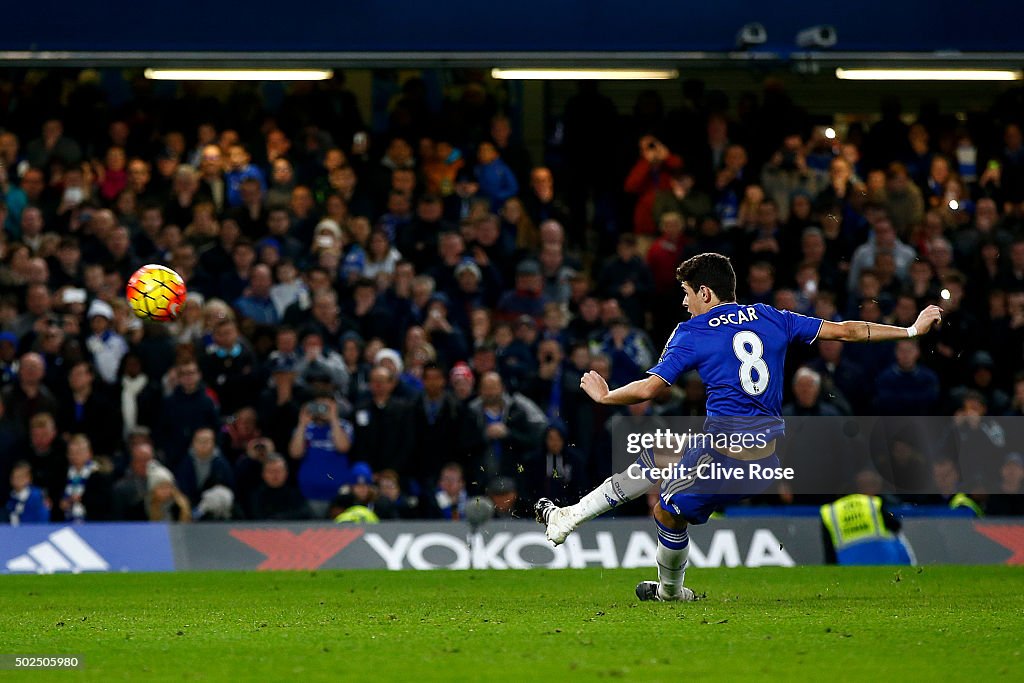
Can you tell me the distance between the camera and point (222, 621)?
Answer: 946 cm

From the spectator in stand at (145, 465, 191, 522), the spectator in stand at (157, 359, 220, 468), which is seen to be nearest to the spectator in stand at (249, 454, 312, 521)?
the spectator in stand at (145, 465, 191, 522)

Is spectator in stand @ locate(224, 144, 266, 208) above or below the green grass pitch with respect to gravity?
above

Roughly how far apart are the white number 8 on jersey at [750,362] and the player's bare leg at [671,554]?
3.12ft

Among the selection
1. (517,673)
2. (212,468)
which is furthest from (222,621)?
(212,468)

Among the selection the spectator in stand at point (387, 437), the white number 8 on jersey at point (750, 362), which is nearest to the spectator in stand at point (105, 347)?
the spectator in stand at point (387, 437)

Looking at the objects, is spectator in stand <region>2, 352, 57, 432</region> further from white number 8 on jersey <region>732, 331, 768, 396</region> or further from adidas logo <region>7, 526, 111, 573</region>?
white number 8 on jersey <region>732, 331, 768, 396</region>

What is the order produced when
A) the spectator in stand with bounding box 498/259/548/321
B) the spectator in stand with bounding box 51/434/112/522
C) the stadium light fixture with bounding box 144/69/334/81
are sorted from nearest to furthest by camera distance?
the spectator in stand with bounding box 51/434/112/522 < the spectator in stand with bounding box 498/259/548/321 < the stadium light fixture with bounding box 144/69/334/81

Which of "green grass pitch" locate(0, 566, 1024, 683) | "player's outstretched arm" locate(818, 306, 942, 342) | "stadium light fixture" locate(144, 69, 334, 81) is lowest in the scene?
"green grass pitch" locate(0, 566, 1024, 683)

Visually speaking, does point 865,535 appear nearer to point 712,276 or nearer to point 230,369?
point 712,276

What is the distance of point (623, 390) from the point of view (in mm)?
9516

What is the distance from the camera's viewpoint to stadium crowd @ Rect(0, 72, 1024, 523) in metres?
16.2
